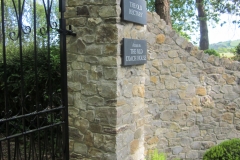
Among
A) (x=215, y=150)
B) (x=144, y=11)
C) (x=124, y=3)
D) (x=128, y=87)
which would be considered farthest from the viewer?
(x=215, y=150)

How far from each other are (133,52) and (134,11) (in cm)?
48

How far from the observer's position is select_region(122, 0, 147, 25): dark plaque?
9.90 feet

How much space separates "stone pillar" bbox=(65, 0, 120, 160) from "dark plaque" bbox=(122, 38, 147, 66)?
14 centimetres

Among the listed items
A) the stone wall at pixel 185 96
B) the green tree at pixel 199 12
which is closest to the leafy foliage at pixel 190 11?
the green tree at pixel 199 12

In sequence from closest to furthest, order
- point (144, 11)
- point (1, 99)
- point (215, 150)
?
1. point (144, 11)
2. point (215, 150)
3. point (1, 99)

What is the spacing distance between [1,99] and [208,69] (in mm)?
4559

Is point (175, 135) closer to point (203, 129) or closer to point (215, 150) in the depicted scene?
point (203, 129)

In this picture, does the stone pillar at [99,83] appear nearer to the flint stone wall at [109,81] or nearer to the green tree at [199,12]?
the flint stone wall at [109,81]

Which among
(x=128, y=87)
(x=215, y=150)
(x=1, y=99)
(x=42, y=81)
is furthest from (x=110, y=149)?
(x=1, y=99)

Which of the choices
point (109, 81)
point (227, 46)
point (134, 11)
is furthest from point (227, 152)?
point (227, 46)

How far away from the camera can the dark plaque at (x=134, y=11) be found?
3018 millimetres

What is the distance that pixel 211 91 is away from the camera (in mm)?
5582

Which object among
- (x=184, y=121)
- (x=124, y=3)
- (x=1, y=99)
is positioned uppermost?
(x=124, y=3)

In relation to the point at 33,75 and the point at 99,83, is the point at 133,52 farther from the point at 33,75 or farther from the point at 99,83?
the point at 33,75
